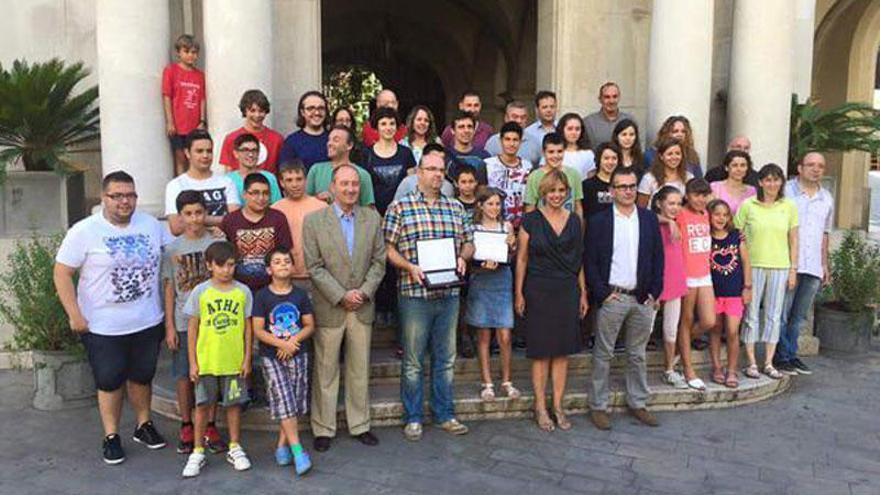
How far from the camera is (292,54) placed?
734 cm

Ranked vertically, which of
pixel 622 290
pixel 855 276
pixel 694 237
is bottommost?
pixel 855 276

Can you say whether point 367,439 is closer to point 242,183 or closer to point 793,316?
point 242,183

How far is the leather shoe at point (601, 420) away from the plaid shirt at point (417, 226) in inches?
56.4

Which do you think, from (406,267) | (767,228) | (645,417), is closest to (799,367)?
(767,228)

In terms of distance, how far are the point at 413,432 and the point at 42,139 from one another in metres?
4.20

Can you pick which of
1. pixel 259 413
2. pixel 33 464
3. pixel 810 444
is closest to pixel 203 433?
pixel 259 413

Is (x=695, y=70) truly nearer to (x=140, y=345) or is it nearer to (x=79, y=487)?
(x=140, y=345)

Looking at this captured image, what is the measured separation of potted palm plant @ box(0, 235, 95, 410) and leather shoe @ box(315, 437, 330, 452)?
2.12m

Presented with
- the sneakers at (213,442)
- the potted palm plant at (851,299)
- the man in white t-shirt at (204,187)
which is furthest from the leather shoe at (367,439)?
the potted palm plant at (851,299)

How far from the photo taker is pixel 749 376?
20.3 feet

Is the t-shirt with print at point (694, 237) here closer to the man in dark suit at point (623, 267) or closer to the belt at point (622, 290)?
the man in dark suit at point (623, 267)

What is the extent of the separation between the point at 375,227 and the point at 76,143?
3.52 m

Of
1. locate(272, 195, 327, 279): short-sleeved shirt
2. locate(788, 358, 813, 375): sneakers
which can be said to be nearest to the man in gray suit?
locate(272, 195, 327, 279): short-sleeved shirt

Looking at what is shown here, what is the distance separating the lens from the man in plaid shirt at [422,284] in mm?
4949
